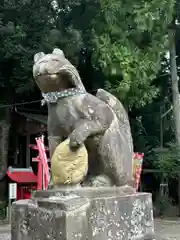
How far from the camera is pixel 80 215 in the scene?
249 cm

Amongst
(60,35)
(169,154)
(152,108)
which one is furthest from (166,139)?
(60,35)

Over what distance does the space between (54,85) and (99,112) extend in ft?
1.24

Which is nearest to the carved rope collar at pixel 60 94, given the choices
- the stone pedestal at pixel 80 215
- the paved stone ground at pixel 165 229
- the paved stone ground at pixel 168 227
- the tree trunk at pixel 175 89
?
the stone pedestal at pixel 80 215

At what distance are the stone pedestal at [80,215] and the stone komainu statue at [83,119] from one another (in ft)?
0.58

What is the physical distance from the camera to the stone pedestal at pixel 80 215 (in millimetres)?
2439

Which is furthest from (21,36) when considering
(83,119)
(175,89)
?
(83,119)

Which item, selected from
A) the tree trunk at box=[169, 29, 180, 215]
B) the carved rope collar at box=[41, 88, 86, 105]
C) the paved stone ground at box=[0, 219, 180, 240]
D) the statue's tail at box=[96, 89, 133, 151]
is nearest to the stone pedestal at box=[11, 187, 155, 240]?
the statue's tail at box=[96, 89, 133, 151]

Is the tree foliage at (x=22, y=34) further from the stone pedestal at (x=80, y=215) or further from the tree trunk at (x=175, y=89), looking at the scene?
the stone pedestal at (x=80, y=215)

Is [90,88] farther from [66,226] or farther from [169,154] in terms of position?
[66,226]

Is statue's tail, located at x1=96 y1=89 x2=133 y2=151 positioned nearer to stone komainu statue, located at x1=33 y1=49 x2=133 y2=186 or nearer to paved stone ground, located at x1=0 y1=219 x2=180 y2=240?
stone komainu statue, located at x1=33 y1=49 x2=133 y2=186

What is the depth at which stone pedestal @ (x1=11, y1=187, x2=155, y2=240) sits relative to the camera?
244 centimetres

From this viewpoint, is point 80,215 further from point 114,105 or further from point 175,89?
point 175,89

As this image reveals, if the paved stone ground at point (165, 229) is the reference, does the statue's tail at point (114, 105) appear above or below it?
above

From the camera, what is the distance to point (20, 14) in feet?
37.1
